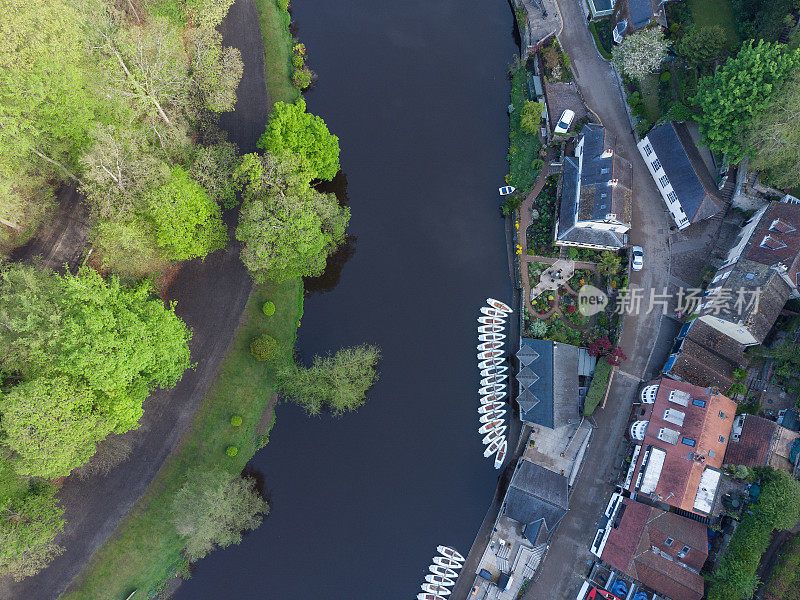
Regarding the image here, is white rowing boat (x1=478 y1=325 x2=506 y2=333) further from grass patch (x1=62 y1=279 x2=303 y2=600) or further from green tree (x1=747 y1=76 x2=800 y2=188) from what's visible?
green tree (x1=747 y1=76 x2=800 y2=188)

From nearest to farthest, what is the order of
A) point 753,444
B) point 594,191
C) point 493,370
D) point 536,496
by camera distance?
1. point 753,444
2. point 536,496
3. point 594,191
4. point 493,370

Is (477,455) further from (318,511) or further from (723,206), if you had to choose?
(723,206)

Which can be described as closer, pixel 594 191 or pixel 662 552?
pixel 662 552

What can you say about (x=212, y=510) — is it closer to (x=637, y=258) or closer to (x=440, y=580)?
(x=440, y=580)

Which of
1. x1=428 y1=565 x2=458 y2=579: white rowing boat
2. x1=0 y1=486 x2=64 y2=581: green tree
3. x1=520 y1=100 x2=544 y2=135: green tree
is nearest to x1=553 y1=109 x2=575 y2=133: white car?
x1=520 y1=100 x2=544 y2=135: green tree

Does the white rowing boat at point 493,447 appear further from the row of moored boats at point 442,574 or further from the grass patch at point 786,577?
the grass patch at point 786,577

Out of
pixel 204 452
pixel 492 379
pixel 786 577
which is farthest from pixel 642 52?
pixel 204 452

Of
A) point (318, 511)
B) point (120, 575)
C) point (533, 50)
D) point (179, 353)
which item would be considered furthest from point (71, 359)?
point (533, 50)

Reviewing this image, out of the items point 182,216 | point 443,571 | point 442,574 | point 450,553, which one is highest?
point 182,216
